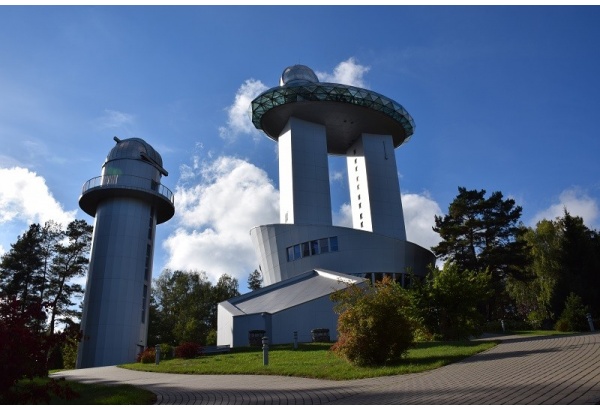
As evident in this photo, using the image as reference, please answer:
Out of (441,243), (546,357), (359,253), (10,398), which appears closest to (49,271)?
(359,253)

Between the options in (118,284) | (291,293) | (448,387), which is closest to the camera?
(448,387)

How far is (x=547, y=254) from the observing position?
146 feet

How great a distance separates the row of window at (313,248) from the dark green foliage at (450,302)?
2029 cm

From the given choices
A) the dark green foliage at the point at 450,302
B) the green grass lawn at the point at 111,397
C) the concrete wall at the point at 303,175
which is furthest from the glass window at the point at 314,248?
the green grass lawn at the point at 111,397

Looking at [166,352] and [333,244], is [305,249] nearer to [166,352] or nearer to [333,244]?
[333,244]

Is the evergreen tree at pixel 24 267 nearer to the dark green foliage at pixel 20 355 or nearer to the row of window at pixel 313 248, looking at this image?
the row of window at pixel 313 248

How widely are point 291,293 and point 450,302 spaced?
1504 cm

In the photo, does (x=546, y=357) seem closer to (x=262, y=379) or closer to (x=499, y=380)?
(x=499, y=380)

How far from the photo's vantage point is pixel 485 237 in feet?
140

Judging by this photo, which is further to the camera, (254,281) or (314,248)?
(254,281)

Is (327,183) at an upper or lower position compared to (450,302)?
upper

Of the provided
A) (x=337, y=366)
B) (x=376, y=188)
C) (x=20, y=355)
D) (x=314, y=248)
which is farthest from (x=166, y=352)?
(x=376, y=188)

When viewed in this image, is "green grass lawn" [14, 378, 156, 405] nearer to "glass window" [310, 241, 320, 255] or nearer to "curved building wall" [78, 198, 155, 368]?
"curved building wall" [78, 198, 155, 368]

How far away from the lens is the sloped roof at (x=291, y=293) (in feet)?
98.0
